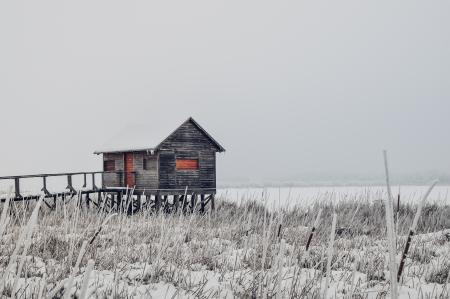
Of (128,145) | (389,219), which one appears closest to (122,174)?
(128,145)

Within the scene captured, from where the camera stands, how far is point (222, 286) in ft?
14.9

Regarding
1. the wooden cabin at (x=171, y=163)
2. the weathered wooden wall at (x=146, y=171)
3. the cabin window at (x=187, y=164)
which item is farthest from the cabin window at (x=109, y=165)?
the cabin window at (x=187, y=164)

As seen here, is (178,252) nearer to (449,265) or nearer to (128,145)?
(449,265)

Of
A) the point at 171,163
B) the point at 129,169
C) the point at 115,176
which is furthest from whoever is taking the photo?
the point at 115,176

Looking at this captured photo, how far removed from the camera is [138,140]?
24.3m

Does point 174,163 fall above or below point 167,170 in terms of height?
above

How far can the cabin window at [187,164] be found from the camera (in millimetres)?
23547

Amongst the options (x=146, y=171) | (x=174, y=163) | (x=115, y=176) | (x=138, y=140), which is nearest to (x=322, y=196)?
(x=174, y=163)

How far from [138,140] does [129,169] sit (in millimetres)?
1929

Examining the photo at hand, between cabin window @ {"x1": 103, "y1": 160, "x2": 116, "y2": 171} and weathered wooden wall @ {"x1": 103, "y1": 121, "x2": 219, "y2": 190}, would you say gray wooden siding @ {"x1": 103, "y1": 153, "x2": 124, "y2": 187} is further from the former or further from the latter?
cabin window @ {"x1": 103, "y1": 160, "x2": 116, "y2": 171}

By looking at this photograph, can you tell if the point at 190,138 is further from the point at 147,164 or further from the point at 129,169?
the point at 129,169

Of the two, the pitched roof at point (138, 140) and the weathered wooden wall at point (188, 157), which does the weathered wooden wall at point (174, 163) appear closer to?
the weathered wooden wall at point (188, 157)

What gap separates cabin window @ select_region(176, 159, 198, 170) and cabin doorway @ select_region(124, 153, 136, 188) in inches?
119

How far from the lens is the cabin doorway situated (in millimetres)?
24231
